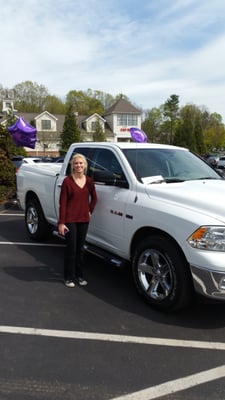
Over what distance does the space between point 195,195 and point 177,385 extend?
5.99ft

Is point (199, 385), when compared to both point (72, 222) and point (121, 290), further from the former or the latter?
point (72, 222)

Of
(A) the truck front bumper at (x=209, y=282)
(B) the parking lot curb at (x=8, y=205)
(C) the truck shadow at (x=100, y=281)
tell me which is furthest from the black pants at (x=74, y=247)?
(B) the parking lot curb at (x=8, y=205)

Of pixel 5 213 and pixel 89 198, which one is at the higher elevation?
pixel 89 198

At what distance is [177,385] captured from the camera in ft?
9.00

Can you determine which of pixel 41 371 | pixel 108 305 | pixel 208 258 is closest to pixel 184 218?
pixel 208 258

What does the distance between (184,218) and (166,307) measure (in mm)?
1042

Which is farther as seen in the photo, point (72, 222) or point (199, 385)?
point (72, 222)

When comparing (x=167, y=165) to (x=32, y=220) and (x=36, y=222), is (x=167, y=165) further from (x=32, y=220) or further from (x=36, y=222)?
(x=32, y=220)

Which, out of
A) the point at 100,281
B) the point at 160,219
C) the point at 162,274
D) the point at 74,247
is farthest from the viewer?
the point at 100,281

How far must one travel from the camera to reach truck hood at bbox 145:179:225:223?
3502mm

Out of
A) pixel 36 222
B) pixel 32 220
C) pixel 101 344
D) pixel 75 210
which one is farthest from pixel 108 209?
pixel 32 220

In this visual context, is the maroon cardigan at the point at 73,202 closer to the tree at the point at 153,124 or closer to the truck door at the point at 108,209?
the truck door at the point at 108,209

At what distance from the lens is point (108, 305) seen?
163 inches

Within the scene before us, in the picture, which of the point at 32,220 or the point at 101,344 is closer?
the point at 101,344
